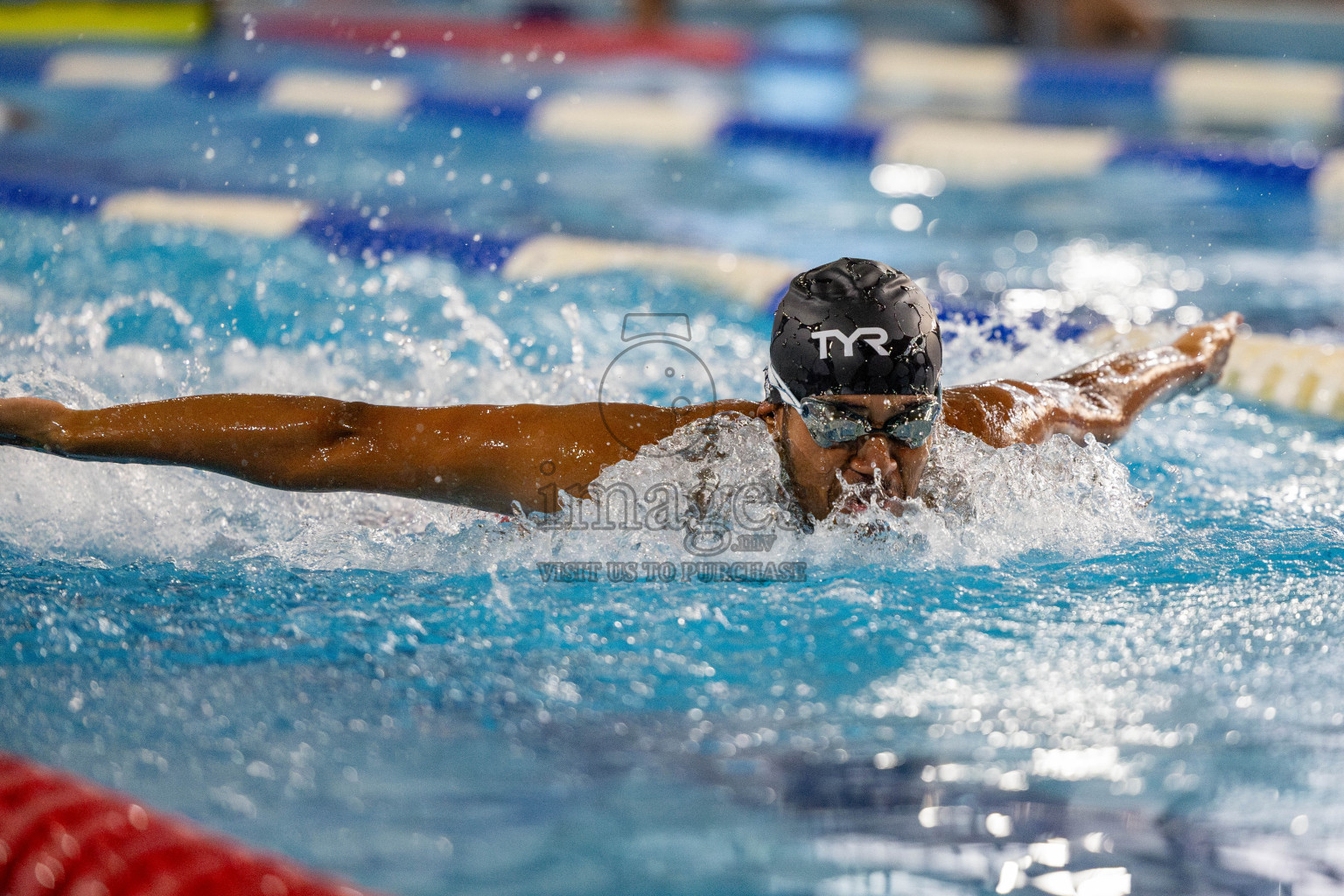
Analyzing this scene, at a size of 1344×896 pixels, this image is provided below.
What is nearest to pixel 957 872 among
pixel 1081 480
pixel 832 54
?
pixel 1081 480

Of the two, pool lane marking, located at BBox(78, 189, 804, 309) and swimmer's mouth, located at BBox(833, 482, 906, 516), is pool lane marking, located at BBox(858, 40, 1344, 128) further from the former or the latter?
swimmer's mouth, located at BBox(833, 482, 906, 516)

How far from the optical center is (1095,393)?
3.13 metres

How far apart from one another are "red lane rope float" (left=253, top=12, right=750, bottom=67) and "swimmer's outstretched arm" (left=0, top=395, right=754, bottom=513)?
686cm

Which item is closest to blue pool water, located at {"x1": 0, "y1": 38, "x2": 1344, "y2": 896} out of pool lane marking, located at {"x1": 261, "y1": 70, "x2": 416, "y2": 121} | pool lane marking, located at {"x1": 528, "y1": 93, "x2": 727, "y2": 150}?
pool lane marking, located at {"x1": 528, "y1": 93, "x2": 727, "y2": 150}

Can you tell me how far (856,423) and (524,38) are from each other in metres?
7.59

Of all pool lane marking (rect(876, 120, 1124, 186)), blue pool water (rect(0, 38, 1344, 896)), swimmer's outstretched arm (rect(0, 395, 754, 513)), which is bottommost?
blue pool water (rect(0, 38, 1344, 896))

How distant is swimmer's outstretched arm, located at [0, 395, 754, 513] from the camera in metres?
2.39

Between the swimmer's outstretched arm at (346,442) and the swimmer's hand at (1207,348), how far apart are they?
5.43ft

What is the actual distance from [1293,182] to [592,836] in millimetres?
5448

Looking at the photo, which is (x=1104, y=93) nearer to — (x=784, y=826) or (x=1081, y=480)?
(x=1081, y=480)

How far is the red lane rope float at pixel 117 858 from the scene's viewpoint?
155 centimetres

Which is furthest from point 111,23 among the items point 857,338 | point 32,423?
point 857,338

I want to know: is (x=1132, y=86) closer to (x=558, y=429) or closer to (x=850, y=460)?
(x=850, y=460)
